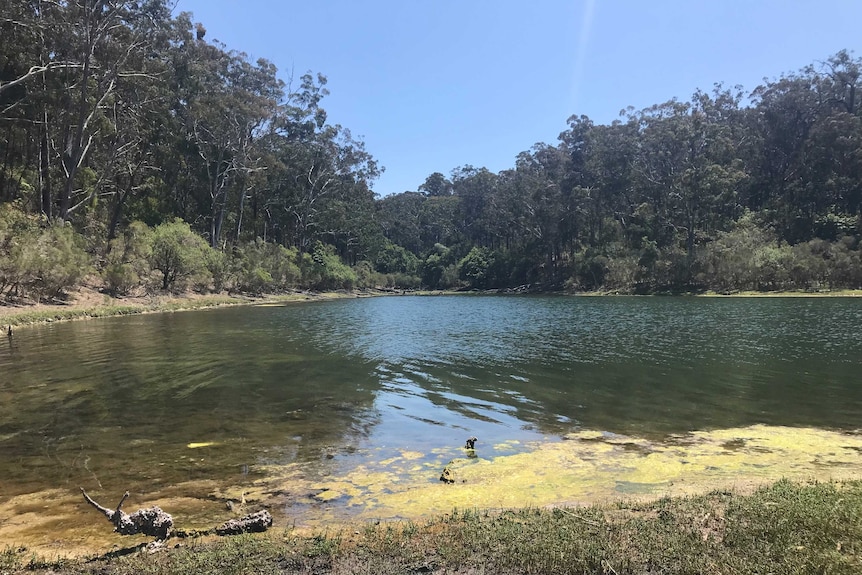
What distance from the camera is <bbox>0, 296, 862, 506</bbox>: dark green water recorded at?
30.9 feet

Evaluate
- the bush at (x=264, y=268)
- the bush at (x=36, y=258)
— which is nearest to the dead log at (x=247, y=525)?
the bush at (x=36, y=258)

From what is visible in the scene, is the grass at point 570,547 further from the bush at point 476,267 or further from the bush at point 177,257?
the bush at point 476,267

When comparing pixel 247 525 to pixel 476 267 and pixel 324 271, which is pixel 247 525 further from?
pixel 476 267

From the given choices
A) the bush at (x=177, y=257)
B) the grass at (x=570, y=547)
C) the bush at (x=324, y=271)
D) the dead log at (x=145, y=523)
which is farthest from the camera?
the bush at (x=324, y=271)

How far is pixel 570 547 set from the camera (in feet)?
16.8

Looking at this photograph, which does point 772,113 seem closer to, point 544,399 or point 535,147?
point 535,147

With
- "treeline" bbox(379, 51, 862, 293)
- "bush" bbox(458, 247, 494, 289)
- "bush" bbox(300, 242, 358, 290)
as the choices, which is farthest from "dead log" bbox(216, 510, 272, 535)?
"bush" bbox(458, 247, 494, 289)

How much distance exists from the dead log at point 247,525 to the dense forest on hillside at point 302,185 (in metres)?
32.1

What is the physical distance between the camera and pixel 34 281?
3309cm

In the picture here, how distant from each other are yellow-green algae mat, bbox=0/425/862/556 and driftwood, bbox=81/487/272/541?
18 centimetres

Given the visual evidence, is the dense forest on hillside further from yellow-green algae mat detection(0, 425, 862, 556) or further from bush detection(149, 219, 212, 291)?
yellow-green algae mat detection(0, 425, 862, 556)

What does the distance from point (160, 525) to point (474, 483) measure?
408cm

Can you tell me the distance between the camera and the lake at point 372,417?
7.46 meters

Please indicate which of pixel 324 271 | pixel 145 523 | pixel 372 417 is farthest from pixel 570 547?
pixel 324 271
